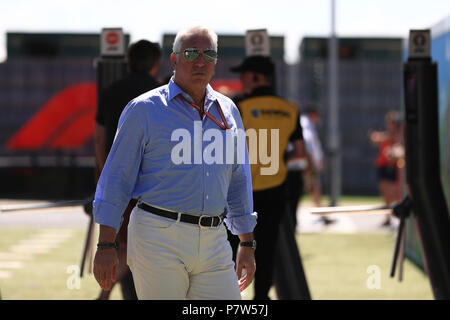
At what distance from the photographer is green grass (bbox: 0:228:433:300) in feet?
22.2

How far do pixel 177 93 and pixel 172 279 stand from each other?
30.1 inches

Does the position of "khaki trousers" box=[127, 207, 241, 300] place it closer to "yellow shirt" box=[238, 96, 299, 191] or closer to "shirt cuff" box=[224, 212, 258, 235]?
"shirt cuff" box=[224, 212, 258, 235]

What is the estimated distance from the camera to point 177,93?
10.1 ft

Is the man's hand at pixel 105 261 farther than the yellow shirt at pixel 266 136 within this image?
No

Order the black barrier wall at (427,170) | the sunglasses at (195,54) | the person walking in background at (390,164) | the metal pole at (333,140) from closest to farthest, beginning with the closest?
the sunglasses at (195,54) < the black barrier wall at (427,170) < the person walking in background at (390,164) < the metal pole at (333,140)

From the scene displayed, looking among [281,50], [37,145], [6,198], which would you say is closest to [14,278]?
[6,198]

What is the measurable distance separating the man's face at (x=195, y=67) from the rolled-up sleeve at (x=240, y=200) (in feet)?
1.00

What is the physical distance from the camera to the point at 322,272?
7945 millimetres

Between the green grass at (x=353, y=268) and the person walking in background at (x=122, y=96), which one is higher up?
the person walking in background at (x=122, y=96)

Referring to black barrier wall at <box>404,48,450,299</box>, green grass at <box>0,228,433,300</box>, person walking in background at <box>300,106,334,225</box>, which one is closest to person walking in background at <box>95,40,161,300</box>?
black barrier wall at <box>404,48,450,299</box>

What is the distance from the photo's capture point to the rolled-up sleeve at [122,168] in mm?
2947

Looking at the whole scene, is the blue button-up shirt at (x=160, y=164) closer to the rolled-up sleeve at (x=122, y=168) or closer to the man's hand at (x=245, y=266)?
the rolled-up sleeve at (x=122, y=168)

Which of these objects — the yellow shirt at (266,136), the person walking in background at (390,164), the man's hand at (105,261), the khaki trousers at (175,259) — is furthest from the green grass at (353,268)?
the man's hand at (105,261)
